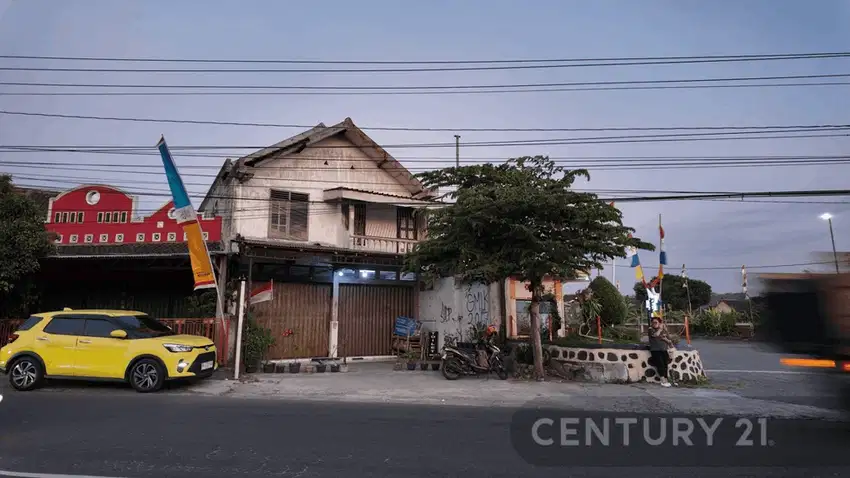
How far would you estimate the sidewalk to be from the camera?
9484 millimetres

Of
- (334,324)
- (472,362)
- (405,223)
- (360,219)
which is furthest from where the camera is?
(405,223)

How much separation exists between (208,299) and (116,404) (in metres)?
5.86

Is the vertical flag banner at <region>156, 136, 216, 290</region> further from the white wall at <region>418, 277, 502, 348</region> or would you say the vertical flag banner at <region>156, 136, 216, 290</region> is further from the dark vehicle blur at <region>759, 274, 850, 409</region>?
the dark vehicle blur at <region>759, 274, 850, 409</region>

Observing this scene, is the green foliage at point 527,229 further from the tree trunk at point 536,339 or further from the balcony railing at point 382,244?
the balcony railing at point 382,244

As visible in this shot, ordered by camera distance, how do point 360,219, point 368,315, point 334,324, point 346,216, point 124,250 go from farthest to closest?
1. point 360,219
2. point 346,216
3. point 368,315
4. point 334,324
5. point 124,250

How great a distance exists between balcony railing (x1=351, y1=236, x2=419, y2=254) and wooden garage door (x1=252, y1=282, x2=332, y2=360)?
221 cm


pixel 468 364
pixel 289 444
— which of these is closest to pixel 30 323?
pixel 289 444

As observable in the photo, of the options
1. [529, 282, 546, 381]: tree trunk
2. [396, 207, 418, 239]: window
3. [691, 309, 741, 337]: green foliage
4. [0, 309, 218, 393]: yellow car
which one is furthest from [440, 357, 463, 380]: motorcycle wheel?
[691, 309, 741, 337]: green foliage

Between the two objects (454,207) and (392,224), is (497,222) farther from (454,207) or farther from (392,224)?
(392,224)

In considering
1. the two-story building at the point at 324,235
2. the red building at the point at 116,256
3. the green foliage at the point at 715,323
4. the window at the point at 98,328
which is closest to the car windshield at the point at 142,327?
the window at the point at 98,328

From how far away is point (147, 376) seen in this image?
35.4ft

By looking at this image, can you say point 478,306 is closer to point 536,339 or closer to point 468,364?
point 468,364

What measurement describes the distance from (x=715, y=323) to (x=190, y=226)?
33.0 meters

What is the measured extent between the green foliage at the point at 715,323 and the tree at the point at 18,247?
117ft
